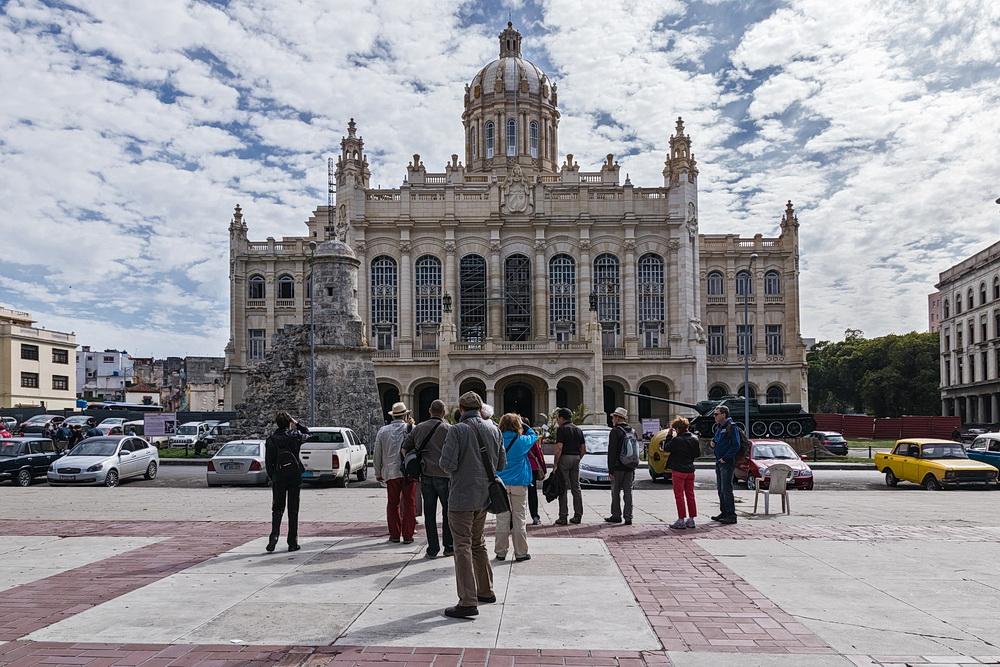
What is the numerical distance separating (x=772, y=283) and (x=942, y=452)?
4061 cm

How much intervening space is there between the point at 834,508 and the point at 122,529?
11.7 m

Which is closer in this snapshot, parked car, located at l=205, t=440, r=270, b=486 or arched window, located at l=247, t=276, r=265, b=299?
parked car, located at l=205, t=440, r=270, b=486

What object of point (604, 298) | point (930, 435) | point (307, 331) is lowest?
point (930, 435)

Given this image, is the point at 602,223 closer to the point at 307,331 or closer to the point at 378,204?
the point at 378,204

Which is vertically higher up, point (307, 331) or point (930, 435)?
point (307, 331)

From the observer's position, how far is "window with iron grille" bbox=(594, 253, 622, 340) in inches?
2063

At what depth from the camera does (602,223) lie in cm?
5259

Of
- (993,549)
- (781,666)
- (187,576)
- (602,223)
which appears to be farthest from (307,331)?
Result: (602,223)

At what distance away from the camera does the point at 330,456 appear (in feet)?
62.5

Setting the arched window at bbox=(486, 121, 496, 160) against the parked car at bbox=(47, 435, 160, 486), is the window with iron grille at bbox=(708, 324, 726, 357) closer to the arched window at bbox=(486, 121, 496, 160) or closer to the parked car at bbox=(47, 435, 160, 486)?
the arched window at bbox=(486, 121, 496, 160)

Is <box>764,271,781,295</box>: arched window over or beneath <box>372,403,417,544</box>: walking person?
over

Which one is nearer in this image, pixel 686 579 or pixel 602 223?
pixel 686 579

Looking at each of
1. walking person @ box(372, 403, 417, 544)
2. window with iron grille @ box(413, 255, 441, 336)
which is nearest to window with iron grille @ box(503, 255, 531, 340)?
window with iron grille @ box(413, 255, 441, 336)

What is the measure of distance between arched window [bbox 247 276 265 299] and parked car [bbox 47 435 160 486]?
38.9 metres
